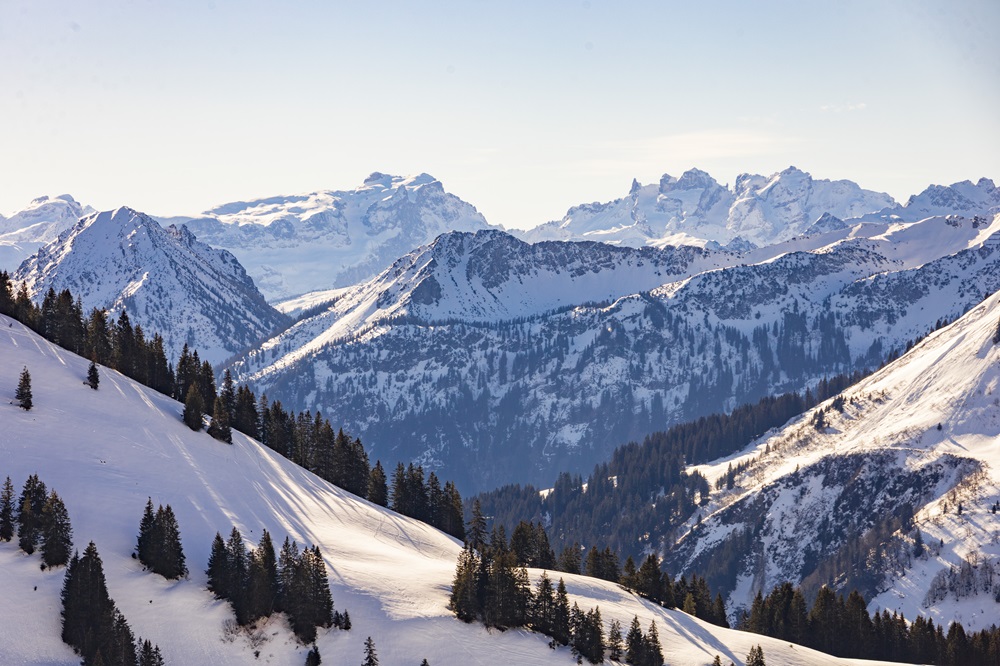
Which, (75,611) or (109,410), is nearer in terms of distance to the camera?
(75,611)

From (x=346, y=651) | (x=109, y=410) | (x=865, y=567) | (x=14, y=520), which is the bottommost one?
(x=865, y=567)

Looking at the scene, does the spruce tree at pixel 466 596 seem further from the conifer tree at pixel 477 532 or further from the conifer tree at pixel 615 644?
the conifer tree at pixel 477 532

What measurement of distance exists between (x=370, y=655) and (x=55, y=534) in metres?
28.6

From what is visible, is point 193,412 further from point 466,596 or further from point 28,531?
point 466,596

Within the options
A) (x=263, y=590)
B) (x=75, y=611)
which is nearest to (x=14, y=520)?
(x=75, y=611)

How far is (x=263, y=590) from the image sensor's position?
86312 millimetres

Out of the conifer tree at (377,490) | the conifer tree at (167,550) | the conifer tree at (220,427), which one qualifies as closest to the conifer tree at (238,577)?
the conifer tree at (167,550)

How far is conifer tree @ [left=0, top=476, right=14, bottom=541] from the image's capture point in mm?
85688

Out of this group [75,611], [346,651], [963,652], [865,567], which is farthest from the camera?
[865,567]

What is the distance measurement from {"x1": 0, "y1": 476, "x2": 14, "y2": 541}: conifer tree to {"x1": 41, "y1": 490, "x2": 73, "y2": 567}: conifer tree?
2993 mm

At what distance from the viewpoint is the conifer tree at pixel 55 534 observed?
3300 inches

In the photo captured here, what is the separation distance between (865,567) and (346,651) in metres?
133

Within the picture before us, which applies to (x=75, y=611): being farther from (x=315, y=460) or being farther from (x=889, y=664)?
(x=889, y=664)

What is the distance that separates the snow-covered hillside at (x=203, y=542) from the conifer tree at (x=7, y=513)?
1.10 m
